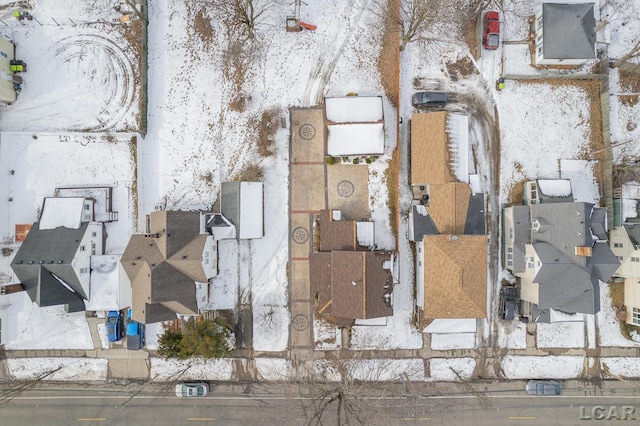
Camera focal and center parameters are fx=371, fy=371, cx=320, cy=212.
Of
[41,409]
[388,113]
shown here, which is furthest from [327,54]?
[41,409]

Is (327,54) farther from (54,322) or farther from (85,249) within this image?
(54,322)

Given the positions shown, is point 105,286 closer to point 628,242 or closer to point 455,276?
point 455,276

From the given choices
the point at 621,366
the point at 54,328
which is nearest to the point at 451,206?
the point at 621,366

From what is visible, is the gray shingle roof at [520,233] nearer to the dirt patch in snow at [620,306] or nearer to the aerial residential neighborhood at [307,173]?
the aerial residential neighborhood at [307,173]

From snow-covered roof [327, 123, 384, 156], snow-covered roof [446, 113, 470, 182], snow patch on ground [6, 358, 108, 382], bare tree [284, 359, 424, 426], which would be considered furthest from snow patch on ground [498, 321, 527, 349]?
snow patch on ground [6, 358, 108, 382]

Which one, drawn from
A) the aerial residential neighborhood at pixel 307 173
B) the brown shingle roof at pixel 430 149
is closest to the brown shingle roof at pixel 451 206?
the brown shingle roof at pixel 430 149

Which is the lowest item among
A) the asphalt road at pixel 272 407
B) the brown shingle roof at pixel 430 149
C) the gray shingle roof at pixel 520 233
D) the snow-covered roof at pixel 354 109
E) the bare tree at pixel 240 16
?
the asphalt road at pixel 272 407

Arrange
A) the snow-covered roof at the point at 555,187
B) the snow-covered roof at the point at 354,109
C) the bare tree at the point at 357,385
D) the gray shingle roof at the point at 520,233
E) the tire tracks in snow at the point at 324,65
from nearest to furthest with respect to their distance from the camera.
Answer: the snow-covered roof at the point at 354,109
the gray shingle roof at the point at 520,233
the snow-covered roof at the point at 555,187
the bare tree at the point at 357,385
the tire tracks in snow at the point at 324,65
